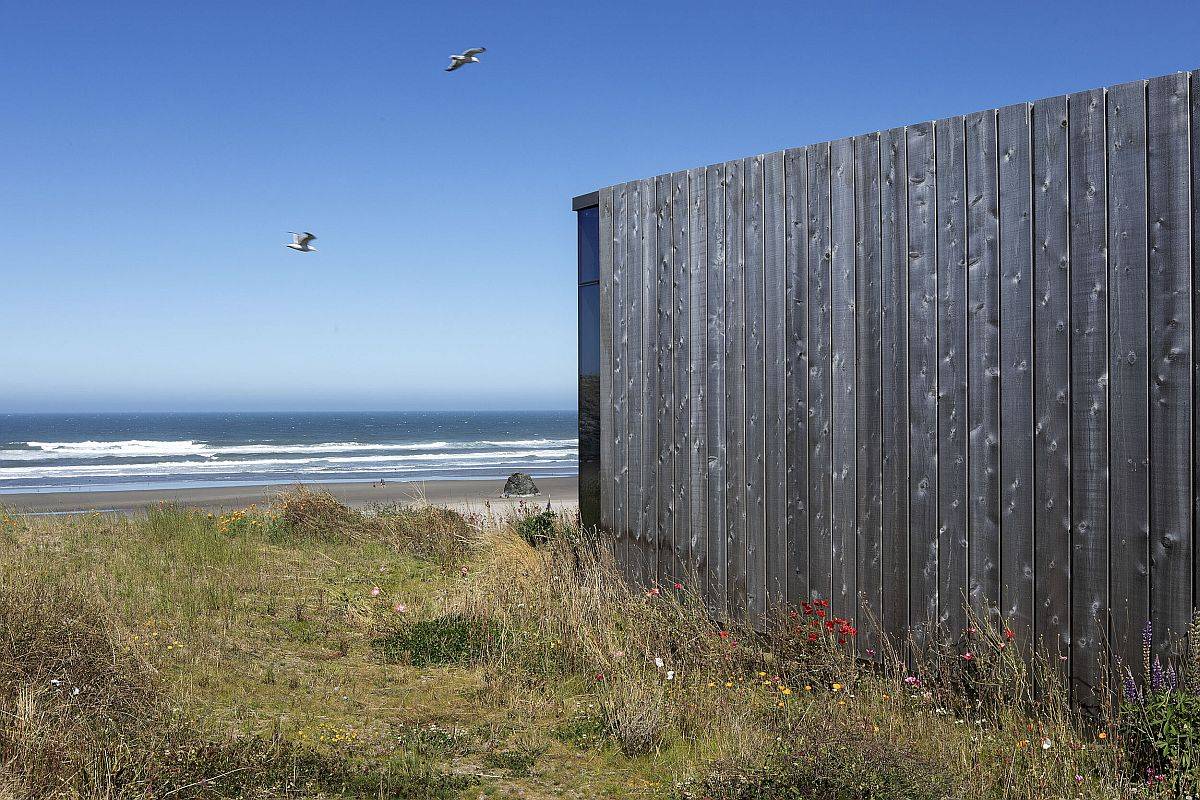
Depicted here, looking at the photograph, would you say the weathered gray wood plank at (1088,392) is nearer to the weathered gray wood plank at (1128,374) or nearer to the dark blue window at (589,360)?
the weathered gray wood plank at (1128,374)

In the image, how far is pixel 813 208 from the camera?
484 centimetres

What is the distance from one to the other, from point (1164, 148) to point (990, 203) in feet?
2.29

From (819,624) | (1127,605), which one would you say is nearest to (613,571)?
(819,624)

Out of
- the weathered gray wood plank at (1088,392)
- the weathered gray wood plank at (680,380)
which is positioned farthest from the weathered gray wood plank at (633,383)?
the weathered gray wood plank at (1088,392)

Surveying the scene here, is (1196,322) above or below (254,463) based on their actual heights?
above

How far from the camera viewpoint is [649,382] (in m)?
5.86

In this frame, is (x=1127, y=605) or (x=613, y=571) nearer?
(x=1127, y=605)

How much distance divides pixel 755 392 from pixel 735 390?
15cm

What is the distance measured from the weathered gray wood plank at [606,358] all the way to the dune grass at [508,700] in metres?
0.41

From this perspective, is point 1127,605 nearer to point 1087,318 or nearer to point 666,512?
point 1087,318

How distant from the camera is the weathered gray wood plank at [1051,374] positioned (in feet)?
12.9

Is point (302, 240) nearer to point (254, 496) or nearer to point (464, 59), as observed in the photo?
point (464, 59)

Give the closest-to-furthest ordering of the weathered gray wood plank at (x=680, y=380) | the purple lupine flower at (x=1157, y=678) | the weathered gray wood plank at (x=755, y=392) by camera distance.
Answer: the purple lupine flower at (x=1157, y=678)
the weathered gray wood plank at (x=755, y=392)
the weathered gray wood plank at (x=680, y=380)

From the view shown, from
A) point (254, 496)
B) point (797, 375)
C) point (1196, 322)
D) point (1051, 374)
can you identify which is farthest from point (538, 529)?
point (254, 496)
